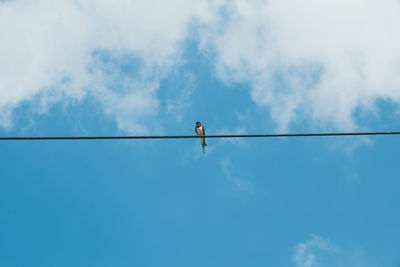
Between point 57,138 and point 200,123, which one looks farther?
point 200,123

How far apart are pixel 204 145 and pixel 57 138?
1097cm

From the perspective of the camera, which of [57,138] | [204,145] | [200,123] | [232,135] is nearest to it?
[57,138]

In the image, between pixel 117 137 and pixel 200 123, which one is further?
pixel 200 123

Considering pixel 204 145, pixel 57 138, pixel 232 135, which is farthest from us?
pixel 204 145

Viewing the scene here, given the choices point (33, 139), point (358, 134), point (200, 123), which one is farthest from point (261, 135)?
point (200, 123)

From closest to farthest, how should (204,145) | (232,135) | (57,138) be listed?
(57,138)
(232,135)
(204,145)

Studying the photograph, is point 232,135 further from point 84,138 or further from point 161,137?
point 84,138

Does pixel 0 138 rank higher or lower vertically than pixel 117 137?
lower

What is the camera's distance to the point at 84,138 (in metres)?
7.22

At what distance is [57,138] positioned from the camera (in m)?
7.08

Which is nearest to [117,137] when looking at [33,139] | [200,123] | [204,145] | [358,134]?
[33,139]

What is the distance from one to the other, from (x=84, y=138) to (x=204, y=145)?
1074cm

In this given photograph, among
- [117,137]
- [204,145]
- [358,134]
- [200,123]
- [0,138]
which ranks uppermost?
[200,123]

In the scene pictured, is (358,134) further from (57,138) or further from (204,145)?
(204,145)
